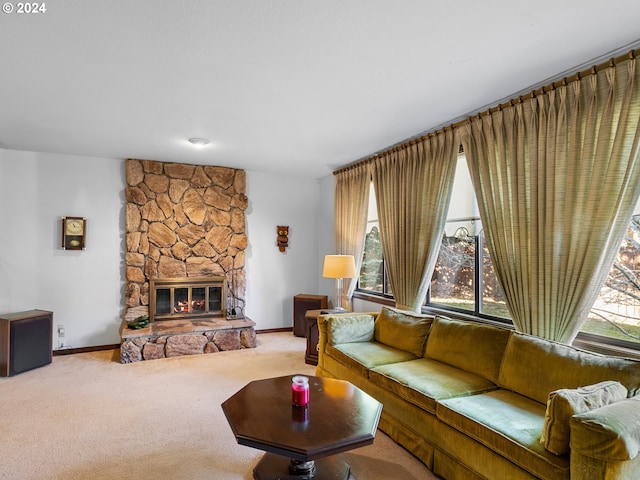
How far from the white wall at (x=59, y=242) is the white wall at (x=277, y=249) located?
6.00 ft

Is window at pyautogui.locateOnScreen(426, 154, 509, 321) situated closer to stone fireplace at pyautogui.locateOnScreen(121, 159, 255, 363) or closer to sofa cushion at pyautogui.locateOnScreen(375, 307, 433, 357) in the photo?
sofa cushion at pyautogui.locateOnScreen(375, 307, 433, 357)

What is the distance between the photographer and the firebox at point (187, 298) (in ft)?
16.5

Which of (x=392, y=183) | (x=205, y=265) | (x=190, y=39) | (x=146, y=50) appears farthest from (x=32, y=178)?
(x=392, y=183)

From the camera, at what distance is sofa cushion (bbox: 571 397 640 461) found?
138 cm

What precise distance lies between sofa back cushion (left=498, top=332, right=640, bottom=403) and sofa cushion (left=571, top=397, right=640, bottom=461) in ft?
1.29

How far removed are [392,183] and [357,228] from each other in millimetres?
903

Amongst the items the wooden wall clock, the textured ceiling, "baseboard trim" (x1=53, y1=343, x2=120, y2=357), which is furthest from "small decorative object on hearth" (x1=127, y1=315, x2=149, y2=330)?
the textured ceiling

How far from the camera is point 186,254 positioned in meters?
5.18

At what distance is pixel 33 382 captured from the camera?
11.9 feet

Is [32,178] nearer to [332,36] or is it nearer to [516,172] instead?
[332,36]

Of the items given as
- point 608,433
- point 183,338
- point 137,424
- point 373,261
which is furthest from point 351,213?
point 608,433

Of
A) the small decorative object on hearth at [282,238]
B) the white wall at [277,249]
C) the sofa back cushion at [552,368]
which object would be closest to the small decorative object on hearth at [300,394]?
the sofa back cushion at [552,368]

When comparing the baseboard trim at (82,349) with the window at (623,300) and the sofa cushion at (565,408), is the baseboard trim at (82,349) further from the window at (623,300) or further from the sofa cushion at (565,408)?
the window at (623,300)

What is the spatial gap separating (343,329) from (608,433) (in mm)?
2298
